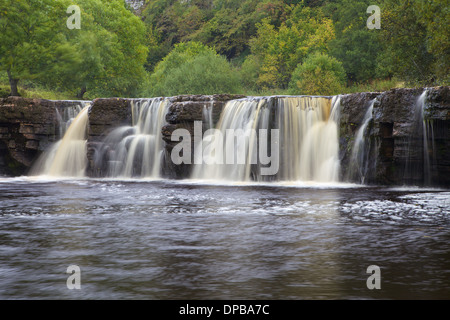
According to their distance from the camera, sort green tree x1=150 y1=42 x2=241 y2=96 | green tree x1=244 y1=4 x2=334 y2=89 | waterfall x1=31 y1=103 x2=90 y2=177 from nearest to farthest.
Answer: waterfall x1=31 y1=103 x2=90 y2=177 → green tree x1=150 y1=42 x2=241 y2=96 → green tree x1=244 y1=4 x2=334 y2=89

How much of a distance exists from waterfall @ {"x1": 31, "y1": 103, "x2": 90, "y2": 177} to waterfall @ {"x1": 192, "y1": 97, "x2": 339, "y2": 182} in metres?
7.00

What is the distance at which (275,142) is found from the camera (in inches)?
909

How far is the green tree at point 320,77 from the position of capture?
44.8 meters

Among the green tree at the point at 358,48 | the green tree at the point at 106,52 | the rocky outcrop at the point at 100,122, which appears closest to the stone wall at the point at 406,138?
the rocky outcrop at the point at 100,122

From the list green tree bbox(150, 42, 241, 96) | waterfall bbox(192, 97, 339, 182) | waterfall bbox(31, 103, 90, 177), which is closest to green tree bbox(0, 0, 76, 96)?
waterfall bbox(31, 103, 90, 177)

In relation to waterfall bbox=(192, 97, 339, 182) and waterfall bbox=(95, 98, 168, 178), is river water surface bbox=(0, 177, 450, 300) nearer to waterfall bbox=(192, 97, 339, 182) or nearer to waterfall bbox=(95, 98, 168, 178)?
waterfall bbox=(192, 97, 339, 182)

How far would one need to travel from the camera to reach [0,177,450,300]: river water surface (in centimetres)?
681

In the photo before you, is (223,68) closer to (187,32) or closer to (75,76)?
(75,76)

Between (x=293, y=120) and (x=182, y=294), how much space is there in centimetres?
1715

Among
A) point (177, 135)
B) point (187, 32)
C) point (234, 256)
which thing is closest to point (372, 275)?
point (234, 256)

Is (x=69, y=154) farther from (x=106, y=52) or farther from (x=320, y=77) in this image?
(x=106, y=52)

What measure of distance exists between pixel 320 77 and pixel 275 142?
23750 mm

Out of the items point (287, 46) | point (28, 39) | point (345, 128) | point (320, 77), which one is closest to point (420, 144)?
point (345, 128)

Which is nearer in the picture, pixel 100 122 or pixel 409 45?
pixel 100 122
